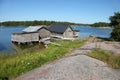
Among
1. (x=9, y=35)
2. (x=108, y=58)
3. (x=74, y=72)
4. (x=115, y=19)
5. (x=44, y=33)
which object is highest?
(x=115, y=19)

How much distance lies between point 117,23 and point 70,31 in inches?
719

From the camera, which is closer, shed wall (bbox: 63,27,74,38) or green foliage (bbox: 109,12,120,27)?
green foliage (bbox: 109,12,120,27)

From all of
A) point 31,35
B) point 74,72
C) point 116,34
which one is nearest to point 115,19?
point 116,34

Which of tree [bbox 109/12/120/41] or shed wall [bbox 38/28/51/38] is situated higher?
tree [bbox 109/12/120/41]

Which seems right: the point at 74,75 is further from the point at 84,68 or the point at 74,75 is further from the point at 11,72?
the point at 11,72

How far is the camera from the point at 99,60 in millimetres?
22391

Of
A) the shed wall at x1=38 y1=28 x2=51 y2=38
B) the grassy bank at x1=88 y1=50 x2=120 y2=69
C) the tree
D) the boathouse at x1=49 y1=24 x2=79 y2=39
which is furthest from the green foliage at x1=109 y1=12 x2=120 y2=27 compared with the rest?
the shed wall at x1=38 y1=28 x2=51 y2=38

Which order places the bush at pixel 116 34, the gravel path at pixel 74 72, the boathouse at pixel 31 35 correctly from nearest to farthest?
the gravel path at pixel 74 72, the bush at pixel 116 34, the boathouse at pixel 31 35

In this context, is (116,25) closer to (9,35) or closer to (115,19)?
(115,19)

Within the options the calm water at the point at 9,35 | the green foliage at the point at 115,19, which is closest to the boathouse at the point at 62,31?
the calm water at the point at 9,35

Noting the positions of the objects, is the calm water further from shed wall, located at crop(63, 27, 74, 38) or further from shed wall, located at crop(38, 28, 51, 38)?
shed wall, located at crop(63, 27, 74, 38)

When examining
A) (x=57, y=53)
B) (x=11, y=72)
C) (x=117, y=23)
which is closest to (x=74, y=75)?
(x=11, y=72)

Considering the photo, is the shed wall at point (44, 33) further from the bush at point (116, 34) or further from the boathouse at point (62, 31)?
the bush at point (116, 34)

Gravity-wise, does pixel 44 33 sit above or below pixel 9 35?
above
